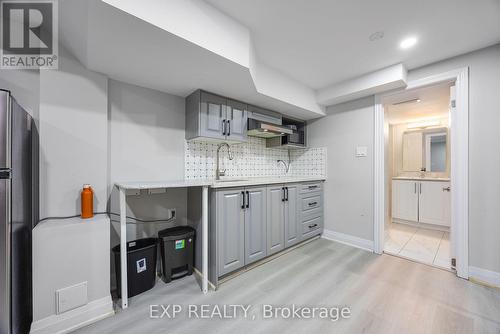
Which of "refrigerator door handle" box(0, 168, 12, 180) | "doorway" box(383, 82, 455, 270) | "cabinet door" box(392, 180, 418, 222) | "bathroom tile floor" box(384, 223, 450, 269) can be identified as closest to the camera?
"refrigerator door handle" box(0, 168, 12, 180)

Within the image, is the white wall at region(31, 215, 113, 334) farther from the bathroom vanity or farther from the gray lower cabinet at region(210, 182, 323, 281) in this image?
the bathroom vanity

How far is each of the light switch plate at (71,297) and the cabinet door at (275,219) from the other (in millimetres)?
1676

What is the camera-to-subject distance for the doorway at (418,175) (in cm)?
295

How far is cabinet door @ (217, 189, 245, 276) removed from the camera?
184cm

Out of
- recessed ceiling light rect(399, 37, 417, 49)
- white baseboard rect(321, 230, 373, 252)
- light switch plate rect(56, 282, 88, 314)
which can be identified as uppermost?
recessed ceiling light rect(399, 37, 417, 49)

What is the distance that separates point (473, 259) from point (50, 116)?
4.05 metres

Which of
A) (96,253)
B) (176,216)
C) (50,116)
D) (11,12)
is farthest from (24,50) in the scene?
(176,216)

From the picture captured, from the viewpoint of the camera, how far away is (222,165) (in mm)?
2682

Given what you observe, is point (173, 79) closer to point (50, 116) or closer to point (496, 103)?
point (50, 116)

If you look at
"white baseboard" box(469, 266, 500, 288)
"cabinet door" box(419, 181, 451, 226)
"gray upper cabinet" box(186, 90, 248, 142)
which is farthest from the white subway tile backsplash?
"cabinet door" box(419, 181, 451, 226)

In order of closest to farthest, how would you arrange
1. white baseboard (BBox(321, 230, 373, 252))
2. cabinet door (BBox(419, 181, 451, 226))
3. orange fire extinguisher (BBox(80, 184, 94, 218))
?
orange fire extinguisher (BBox(80, 184, 94, 218)) → white baseboard (BBox(321, 230, 373, 252)) → cabinet door (BBox(419, 181, 451, 226))

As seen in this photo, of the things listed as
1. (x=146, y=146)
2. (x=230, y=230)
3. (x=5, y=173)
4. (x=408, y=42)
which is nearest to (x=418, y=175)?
(x=408, y=42)

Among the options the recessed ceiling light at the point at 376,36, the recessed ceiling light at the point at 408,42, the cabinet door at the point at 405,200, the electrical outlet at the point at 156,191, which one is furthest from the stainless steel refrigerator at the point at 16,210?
the cabinet door at the point at 405,200

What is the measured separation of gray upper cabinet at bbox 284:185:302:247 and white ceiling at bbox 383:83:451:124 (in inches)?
70.9
